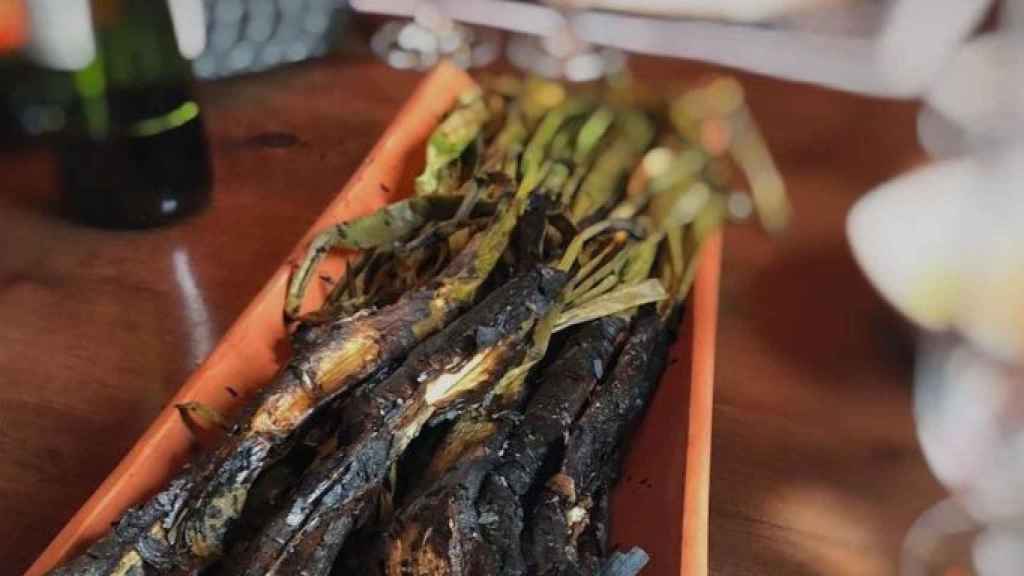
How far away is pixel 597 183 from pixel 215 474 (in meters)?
0.32

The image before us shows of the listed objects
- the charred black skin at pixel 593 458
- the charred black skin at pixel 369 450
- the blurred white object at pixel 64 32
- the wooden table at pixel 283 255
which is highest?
the blurred white object at pixel 64 32

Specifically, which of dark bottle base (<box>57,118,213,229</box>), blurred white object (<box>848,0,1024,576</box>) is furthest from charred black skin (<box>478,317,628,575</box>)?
dark bottle base (<box>57,118,213,229</box>)

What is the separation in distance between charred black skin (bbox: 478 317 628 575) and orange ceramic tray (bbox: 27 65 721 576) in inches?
1.5

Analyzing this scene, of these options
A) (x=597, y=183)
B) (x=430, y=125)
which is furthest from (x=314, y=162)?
(x=597, y=183)

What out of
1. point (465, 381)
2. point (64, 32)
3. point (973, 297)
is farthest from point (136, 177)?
point (973, 297)

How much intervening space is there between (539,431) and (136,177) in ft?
1.08

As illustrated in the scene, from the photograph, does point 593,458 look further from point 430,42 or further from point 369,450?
point 430,42

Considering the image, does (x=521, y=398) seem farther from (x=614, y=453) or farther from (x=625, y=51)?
(x=625, y=51)

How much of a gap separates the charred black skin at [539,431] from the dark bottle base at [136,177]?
0.28 meters

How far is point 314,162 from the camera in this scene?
79 centimetres

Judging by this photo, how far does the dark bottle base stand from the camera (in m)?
0.64

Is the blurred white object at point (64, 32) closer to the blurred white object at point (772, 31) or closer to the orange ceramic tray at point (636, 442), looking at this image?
the orange ceramic tray at point (636, 442)

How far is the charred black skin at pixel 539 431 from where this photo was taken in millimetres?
404

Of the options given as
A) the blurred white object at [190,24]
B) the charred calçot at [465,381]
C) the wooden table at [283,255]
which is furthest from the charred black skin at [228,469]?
the blurred white object at [190,24]
